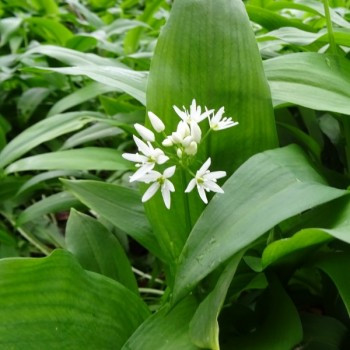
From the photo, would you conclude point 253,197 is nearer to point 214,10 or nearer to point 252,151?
point 252,151

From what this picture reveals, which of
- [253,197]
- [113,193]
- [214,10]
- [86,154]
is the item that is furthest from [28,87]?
[253,197]

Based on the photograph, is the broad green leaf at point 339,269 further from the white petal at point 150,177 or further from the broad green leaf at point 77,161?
the broad green leaf at point 77,161

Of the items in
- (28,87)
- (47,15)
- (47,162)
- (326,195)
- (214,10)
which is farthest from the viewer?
(47,15)

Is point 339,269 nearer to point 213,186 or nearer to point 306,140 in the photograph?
point 213,186

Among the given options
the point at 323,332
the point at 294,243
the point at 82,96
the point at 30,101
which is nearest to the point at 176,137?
the point at 294,243

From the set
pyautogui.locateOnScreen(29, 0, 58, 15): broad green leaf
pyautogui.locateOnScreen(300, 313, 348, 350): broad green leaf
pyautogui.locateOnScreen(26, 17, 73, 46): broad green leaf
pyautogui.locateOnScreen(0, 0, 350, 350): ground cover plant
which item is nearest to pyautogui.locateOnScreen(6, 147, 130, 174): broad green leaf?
pyautogui.locateOnScreen(0, 0, 350, 350): ground cover plant

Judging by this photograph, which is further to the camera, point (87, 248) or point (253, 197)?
point (87, 248)
